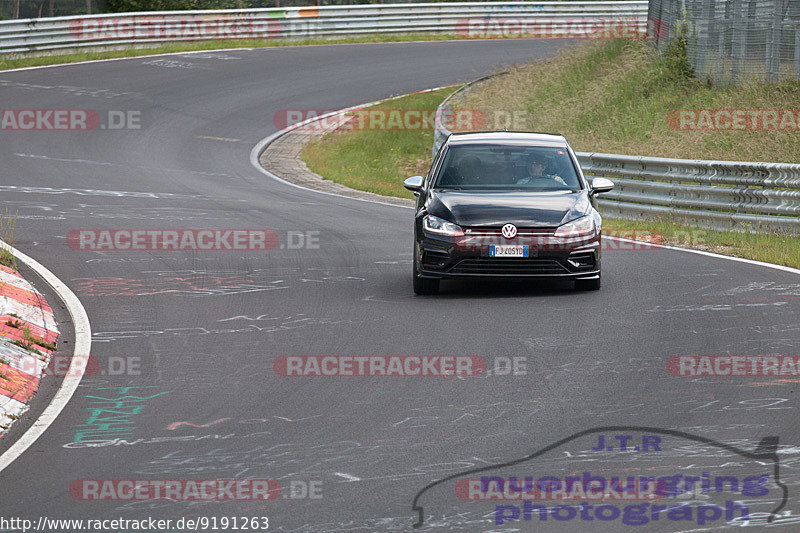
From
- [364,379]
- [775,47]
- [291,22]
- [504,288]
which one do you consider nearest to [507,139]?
[504,288]

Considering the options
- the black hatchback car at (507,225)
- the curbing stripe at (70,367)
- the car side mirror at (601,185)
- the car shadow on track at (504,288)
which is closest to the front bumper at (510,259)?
the black hatchback car at (507,225)

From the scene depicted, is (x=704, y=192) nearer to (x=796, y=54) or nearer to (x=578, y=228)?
(x=578, y=228)

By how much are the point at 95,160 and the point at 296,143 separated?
5618mm

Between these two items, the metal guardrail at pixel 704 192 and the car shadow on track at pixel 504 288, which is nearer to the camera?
the car shadow on track at pixel 504 288

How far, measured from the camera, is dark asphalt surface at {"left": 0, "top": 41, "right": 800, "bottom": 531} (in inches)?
239

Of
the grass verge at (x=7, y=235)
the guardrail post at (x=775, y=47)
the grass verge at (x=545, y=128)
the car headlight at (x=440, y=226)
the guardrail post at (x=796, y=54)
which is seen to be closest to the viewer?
the car headlight at (x=440, y=226)

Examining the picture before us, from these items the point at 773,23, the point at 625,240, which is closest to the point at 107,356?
the point at 625,240

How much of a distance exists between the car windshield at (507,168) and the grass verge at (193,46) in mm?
24635

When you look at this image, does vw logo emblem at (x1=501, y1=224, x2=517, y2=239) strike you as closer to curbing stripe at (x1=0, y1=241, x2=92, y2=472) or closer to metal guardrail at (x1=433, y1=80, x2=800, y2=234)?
curbing stripe at (x1=0, y1=241, x2=92, y2=472)

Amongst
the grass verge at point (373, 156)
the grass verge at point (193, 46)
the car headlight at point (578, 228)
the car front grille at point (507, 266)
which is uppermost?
the grass verge at point (193, 46)

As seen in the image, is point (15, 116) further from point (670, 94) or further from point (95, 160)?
point (670, 94)

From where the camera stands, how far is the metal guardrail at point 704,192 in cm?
1573

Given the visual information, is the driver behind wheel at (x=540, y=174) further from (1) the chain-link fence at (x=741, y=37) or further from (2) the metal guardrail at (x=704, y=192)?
(1) the chain-link fence at (x=741, y=37)

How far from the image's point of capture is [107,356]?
9.12m
